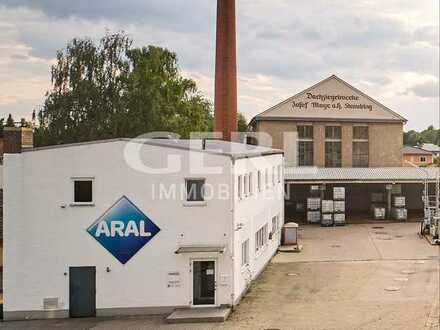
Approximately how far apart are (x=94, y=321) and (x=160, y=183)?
504 cm

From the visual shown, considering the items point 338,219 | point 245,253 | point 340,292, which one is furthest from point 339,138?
point 245,253

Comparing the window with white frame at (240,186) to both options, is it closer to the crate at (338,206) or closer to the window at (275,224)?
the window at (275,224)

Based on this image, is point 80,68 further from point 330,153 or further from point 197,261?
point 197,261

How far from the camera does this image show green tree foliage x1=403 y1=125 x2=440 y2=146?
155m

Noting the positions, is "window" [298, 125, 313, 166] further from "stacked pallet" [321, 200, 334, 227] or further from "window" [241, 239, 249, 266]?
"window" [241, 239, 249, 266]

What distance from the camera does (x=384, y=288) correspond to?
20281mm

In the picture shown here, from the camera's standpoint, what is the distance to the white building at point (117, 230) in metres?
17.5

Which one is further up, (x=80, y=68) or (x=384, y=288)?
(x=80, y=68)

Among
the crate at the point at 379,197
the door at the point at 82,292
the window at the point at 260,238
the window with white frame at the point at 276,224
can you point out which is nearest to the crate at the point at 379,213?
the crate at the point at 379,197

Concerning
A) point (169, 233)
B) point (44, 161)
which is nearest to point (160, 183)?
point (169, 233)

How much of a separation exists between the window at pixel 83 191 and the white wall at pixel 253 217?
5024mm

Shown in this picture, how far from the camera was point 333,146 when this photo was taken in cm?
4388

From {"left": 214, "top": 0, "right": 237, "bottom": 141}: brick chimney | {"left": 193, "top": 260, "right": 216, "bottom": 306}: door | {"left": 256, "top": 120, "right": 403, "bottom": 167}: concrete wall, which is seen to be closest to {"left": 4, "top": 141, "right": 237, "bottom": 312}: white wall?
{"left": 193, "top": 260, "right": 216, "bottom": 306}: door

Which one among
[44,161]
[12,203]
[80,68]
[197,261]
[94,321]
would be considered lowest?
[94,321]
